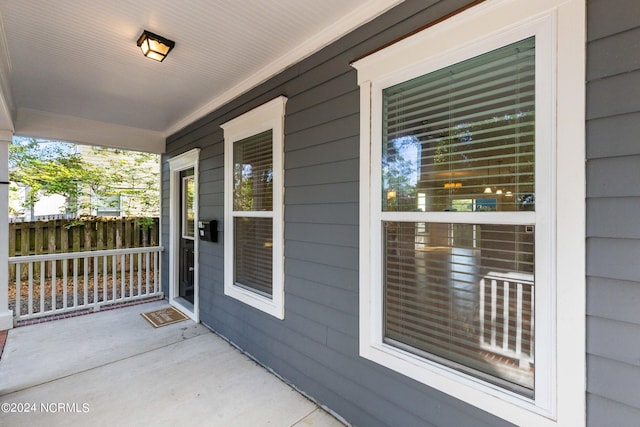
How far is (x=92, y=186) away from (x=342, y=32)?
7.64 m

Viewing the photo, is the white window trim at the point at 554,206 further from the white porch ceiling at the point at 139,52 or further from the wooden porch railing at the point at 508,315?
the white porch ceiling at the point at 139,52

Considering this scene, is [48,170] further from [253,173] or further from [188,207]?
[253,173]

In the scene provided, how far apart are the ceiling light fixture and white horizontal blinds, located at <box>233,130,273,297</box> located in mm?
980

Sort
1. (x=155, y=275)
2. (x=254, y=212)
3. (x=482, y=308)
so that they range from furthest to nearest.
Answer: (x=155, y=275) → (x=254, y=212) → (x=482, y=308)

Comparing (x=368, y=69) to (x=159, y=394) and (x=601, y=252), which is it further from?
(x=159, y=394)

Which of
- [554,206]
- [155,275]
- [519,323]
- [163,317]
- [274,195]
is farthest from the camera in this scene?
[155,275]

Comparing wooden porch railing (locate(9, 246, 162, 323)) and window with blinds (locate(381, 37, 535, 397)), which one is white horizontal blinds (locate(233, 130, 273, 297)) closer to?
window with blinds (locate(381, 37, 535, 397))

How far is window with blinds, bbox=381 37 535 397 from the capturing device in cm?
134

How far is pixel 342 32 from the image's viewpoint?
204 cm

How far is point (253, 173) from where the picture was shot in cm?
296

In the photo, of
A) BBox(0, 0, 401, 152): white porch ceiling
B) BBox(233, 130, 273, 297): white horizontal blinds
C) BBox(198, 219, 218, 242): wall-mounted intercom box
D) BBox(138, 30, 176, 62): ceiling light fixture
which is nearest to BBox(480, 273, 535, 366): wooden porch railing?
BBox(0, 0, 401, 152): white porch ceiling

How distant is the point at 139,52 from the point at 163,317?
3209 millimetres

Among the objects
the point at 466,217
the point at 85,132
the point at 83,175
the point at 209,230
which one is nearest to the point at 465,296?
the point at 466,217

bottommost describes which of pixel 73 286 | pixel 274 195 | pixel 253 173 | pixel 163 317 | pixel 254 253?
pixel 163 317
